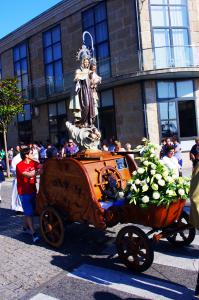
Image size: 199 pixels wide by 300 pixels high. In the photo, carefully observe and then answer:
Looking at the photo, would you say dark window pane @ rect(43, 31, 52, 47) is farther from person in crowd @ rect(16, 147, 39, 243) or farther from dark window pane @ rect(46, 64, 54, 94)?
person in crowd @ rect(16, 147, 39, 243)

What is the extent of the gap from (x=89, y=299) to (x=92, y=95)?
560cm

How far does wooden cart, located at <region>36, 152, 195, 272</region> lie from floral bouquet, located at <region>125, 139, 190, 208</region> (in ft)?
0.45

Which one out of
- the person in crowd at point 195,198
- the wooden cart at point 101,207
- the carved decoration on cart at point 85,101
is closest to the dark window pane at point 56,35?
the carved decoration on cart at point 85,101

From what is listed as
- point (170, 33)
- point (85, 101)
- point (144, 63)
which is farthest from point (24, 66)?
point (85, 101)

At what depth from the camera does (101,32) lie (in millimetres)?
21641

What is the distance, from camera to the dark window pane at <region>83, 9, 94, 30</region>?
22.2m

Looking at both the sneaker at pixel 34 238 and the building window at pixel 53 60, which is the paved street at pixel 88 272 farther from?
the building window at pixel 53 60

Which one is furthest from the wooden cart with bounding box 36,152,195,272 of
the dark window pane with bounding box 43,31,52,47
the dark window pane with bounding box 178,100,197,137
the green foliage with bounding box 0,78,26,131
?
the dark window pane with bounding box 43,31,52,47

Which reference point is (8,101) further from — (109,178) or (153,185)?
(153,185)

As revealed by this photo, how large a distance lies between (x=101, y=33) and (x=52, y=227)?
1711cm

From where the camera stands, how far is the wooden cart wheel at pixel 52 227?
20.9ft

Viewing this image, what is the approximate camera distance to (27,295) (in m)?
4.73

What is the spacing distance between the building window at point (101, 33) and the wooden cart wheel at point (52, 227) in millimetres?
15098

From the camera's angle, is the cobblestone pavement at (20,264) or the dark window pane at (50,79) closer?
the cobblestone pavement at (20,264)
